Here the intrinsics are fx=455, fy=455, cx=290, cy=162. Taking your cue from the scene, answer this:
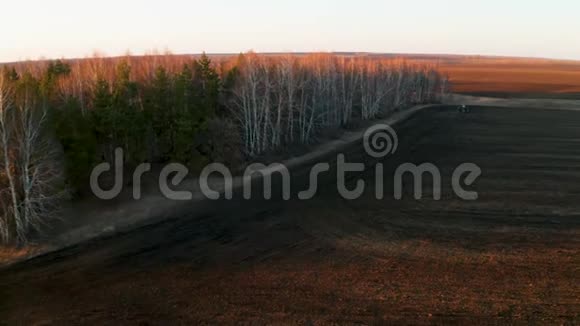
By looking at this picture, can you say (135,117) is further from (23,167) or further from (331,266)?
(331,266)

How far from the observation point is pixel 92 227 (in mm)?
29297

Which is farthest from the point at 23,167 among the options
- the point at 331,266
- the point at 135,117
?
the point at 331,266

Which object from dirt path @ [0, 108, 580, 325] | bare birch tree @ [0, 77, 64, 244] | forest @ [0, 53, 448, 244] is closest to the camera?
dirt path @ [0, 108, 580, 325]

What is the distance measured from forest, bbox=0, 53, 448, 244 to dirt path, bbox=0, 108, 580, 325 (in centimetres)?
529

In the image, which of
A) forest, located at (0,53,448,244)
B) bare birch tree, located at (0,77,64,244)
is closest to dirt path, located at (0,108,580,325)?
bare birch tree, located at (0,77,64,244)

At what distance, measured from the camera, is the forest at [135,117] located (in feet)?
86.9

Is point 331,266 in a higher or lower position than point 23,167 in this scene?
lower

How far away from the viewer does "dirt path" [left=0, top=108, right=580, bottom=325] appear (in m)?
19.5

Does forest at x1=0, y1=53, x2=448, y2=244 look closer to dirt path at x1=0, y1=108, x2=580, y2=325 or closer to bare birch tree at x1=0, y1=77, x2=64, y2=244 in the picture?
bare birch tree at x1=0, y1=77, x2=64, y2=244

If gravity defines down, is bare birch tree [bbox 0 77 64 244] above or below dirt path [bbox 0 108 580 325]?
above

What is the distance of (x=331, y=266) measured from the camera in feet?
78.4

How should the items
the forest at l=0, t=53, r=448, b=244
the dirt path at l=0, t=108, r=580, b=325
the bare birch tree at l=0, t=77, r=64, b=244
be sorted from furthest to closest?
the forest at l=0, t=53, r=448, b=244, the bare birch tree at l=0, t=77, r=64, b=244, the dirt path at l=0, t=108, r=580, b=325

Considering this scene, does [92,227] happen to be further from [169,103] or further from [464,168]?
[464,168]

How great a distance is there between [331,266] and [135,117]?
21.8m
